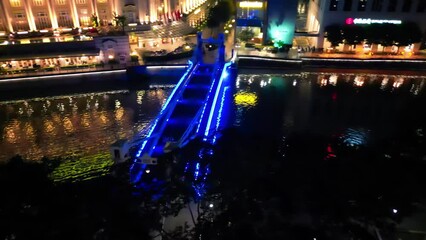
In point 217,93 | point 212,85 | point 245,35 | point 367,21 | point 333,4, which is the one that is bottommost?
point 217,93

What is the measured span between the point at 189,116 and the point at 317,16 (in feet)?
136

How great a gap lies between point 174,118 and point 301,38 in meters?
42.8

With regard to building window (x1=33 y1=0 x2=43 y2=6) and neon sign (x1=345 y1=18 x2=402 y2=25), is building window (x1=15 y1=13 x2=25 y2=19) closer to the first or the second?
building window (x1=33 y1=0 x2=43 y2=6)

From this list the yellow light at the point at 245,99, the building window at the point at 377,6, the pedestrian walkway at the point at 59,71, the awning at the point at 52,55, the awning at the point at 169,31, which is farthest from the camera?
the awning at the point at 169,31

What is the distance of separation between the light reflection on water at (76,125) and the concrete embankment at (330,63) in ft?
56.4

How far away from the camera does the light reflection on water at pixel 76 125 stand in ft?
113

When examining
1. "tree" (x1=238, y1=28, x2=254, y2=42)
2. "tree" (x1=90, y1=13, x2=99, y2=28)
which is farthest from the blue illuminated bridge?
"tree" (x1=90, y1=13, x2=99, y2=28)

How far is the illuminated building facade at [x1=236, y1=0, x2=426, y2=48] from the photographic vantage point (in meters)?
59.8

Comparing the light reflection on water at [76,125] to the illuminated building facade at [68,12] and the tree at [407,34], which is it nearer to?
the illuminated building facade at [68,12]

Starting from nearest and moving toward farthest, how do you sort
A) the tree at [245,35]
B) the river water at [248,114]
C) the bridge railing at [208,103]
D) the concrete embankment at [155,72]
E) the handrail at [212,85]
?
the river water at [248,114], the bridge railing at [208,103], the handrail at [212,85], the concrete embankment at [155,72], the tree at [245,35]

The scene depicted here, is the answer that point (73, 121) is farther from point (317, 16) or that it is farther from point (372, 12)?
point (372, 12)

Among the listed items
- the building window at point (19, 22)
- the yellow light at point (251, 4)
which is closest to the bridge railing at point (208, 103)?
the yellow light at point (251, 4)

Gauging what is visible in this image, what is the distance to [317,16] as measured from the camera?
221 feet

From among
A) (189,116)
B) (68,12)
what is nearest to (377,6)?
(189,116)
